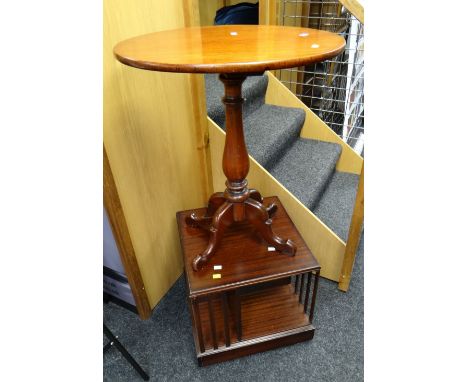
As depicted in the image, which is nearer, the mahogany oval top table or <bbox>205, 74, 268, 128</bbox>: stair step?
the mahogany oval top table

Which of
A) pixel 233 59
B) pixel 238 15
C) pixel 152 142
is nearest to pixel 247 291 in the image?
pixel 152 142

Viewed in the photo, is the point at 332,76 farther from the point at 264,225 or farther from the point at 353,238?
the point at 264,225

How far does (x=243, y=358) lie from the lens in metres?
1.34

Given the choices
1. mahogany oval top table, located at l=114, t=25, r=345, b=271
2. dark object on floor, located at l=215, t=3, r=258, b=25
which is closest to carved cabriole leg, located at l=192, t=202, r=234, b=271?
mahogany oval top table, located at l=114, t=25, r=345, b=271

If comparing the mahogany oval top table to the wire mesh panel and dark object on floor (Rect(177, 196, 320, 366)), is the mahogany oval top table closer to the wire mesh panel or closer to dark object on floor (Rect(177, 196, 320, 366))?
dark object on floor (Rect(177, 196, 320, 366))

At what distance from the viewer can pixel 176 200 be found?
1.55 metres

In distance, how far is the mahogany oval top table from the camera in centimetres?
72

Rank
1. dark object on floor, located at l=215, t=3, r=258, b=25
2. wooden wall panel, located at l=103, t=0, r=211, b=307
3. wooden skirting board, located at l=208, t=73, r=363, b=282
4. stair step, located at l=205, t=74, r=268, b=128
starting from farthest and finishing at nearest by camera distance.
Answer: dark object on floor, located at l=215, t=3, r=258, b=25 → stair step, located at l=205, t=74, r=268, b=128 → wooden skirting board, located at l=208, t=73, r=363, b=282 → wooden wall panel, located at l=103, t=0, r=211, b=307

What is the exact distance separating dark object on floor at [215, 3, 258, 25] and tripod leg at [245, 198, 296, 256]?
1.59 m

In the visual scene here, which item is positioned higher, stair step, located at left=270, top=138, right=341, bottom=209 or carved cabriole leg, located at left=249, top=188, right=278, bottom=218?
carved cabriole leg, located at left=249, top=188, right=278, bottom=218

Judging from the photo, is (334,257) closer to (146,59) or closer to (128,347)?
(128,347)

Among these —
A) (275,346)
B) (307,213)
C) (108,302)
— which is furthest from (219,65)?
(108,302)

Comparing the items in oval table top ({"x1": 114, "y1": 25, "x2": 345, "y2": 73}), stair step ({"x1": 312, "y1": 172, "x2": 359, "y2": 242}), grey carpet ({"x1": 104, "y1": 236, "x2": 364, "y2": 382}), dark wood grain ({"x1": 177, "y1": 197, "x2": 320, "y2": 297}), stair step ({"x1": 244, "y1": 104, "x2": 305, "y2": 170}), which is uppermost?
oval table top ({"x1": 114, "y1": 25, "x2": 345, "y2": 73})

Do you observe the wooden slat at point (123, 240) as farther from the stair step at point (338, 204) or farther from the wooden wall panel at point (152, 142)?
the stair step at point (338, 204)
